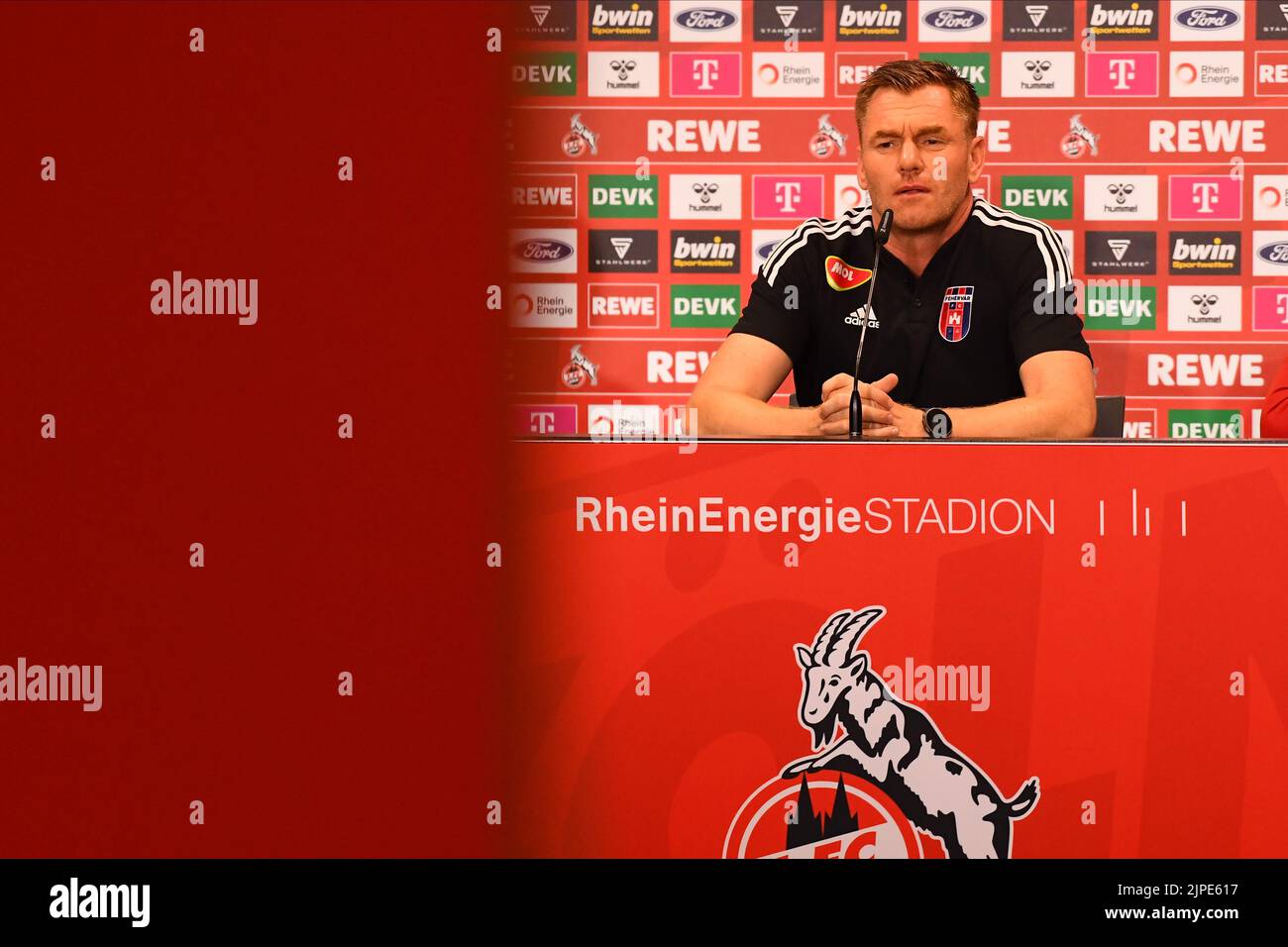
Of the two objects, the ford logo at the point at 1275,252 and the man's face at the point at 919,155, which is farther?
the ford logo at the point at 1275,252

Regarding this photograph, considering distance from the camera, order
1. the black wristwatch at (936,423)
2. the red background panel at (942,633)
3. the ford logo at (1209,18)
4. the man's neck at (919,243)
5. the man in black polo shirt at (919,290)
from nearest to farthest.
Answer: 1. the red background panel at (942,633)
2. the black wristwatch at (936,423)
3. the man in black polo shirt at (919,290)
4. the man's neck at (919,243)
5. the ford logo at (1209,18)

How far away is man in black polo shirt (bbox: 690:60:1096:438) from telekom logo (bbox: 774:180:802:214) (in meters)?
0.85

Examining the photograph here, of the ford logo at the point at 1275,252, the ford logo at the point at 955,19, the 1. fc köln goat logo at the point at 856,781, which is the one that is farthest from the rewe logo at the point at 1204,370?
the 1. fc köln goat logo at the point at 856,781

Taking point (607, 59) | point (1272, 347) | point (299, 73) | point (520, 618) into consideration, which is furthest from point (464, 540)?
point (1272, 347)

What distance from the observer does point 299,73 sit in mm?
1506

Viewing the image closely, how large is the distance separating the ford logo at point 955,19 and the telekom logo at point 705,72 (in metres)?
0.54

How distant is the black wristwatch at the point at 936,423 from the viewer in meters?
1.77

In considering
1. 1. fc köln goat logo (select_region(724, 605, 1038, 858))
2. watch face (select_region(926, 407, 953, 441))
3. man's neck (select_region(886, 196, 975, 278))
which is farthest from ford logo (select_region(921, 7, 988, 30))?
1. fc köln goat logo (select_region(724, 605, 1038, 858))

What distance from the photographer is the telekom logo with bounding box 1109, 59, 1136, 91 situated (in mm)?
3223

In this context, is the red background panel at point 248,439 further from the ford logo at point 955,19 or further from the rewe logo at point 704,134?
the ford logo at point 955,19

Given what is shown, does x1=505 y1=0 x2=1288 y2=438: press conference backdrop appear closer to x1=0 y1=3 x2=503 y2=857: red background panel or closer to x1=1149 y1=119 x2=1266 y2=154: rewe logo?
x1=1149 y1=119 x2=1266 y2=154: rewe logo

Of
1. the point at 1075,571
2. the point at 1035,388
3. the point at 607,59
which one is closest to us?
the point at 1075,571
